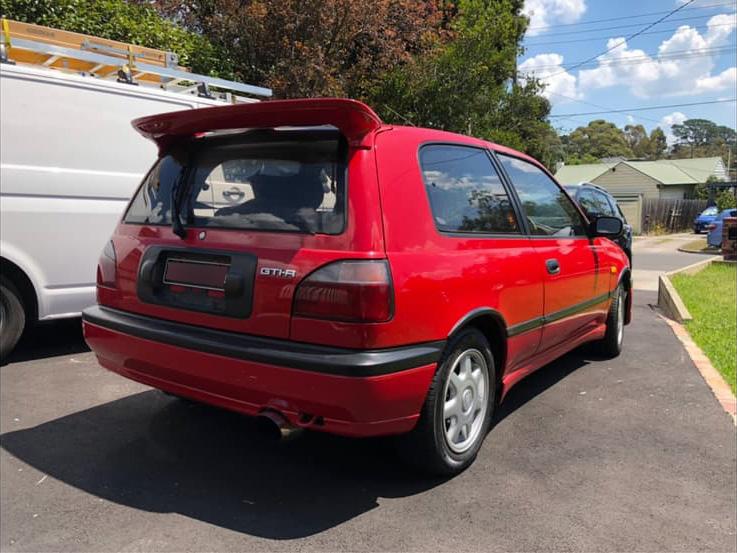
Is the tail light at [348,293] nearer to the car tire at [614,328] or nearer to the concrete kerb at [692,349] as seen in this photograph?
the concrete kerb at [692,349]

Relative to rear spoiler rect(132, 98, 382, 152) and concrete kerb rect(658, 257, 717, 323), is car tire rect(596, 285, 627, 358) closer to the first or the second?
concrete kerb rect(658, 257, 717, 323)

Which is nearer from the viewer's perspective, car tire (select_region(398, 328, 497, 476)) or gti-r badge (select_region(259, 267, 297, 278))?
gti-r badge (select_region(259, 267, 297, 278))

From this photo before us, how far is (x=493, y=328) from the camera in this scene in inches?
137

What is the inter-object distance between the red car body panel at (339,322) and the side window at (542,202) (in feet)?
1.95

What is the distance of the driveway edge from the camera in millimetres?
4473

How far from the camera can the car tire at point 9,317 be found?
4.93m

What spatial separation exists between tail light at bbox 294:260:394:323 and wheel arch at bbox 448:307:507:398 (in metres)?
0.56

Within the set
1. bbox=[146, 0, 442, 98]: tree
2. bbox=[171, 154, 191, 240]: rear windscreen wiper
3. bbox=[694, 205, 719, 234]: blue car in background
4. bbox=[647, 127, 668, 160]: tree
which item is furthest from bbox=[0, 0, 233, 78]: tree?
bbox=[647, 127, 668, 160]: tree

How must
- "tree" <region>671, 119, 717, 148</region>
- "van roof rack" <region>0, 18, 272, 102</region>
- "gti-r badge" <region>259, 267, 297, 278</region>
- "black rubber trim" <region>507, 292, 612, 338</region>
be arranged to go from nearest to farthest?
"gti-r badge" <region>259, 267, 297, 278</region> < "black rubber trim" <region>507, 292, 612, 338</region> < "van roof rack" <region>0, 18, 272, 102</region> < "tree" <region>671, 119, 717, 148</region>

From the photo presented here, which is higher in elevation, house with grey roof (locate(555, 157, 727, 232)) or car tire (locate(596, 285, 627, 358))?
house with grey roof (locate(555, 157, 727, 232))

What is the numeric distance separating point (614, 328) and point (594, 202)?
4.78 meters

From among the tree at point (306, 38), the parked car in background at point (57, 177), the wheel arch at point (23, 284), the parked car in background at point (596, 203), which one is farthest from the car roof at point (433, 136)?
the tree at point (306, 38)

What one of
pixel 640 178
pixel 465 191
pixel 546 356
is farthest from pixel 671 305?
pixel 640 178

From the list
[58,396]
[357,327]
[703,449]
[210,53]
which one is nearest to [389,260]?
[357,327]
